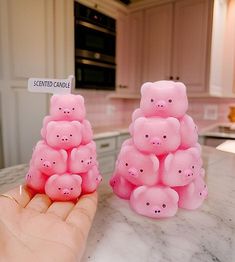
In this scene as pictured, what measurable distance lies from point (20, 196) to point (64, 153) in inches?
5.8

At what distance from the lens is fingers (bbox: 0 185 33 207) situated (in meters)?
0.53

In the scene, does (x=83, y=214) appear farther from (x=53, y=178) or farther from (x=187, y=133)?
(x=187, y=133)

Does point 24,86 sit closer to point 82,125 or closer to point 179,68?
point 82,125

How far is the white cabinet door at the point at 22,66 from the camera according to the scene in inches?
60.3

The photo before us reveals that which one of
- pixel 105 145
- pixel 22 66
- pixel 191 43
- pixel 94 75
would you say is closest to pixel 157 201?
pixel 22 66

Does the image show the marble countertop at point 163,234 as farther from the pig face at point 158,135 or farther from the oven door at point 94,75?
the oven door at point 94,75

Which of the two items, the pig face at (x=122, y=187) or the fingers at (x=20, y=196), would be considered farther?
the pig face at (x=122, y=187)

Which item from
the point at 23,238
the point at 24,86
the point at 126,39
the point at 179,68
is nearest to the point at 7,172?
the point at 23,238

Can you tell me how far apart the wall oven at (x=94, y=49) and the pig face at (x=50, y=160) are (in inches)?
59.0

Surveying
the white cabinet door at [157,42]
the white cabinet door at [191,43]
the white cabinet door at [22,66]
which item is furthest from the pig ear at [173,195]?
the white cabinet door at [157,42]

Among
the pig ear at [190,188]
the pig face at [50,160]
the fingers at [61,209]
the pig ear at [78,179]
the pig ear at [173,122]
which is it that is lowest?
the fingers at [61,209]

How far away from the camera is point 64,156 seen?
566 millimetres

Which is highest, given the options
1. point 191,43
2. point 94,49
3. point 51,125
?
point 191,43

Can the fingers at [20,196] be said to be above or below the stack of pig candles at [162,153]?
below
